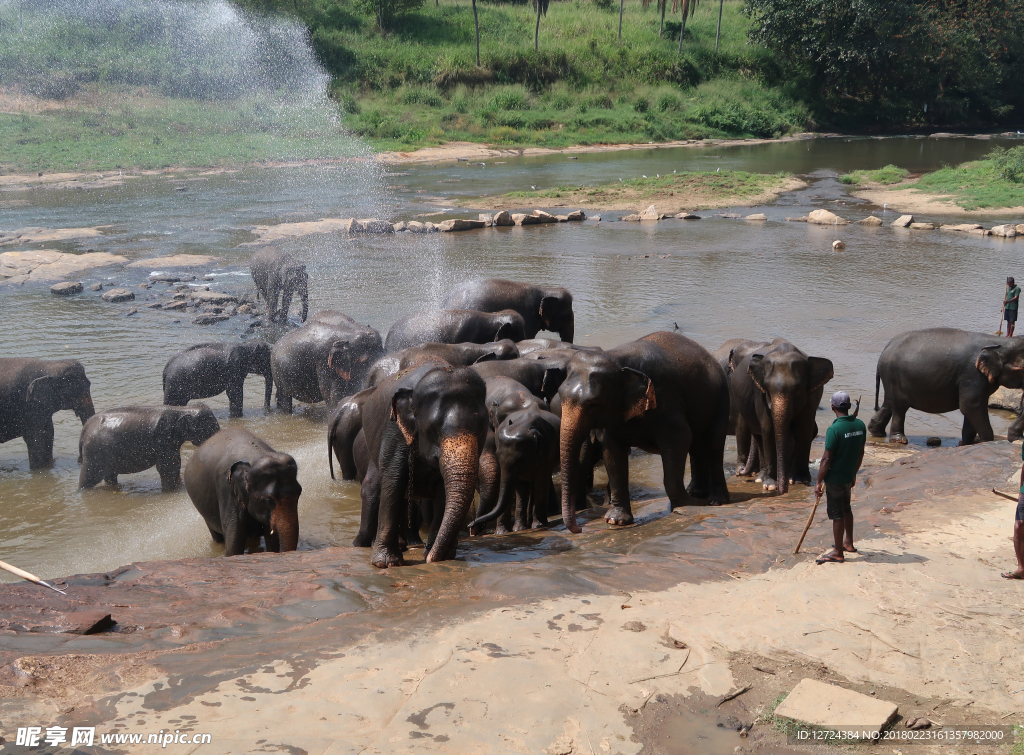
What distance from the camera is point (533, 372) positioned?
9.05m

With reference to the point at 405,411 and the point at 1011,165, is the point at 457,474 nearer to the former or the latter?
the point at 405,411

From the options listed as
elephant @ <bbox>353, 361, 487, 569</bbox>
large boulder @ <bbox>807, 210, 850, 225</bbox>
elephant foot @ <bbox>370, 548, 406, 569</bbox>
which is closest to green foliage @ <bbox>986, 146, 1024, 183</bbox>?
large boulder @ <bbox>807, 210, 850, 225</bbox>

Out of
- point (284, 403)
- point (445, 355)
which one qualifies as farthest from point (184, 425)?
point (284, 403)

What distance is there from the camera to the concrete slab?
3.95 metres

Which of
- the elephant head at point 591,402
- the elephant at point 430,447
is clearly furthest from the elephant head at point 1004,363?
Result: the elephant at point 430,447

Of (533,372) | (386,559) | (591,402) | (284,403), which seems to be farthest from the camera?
(284,403)

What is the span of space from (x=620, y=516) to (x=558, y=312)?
6551mm

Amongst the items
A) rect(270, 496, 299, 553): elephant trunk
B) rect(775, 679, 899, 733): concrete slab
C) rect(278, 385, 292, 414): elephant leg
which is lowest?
rect(278, 385, 292, 414): elephant leg

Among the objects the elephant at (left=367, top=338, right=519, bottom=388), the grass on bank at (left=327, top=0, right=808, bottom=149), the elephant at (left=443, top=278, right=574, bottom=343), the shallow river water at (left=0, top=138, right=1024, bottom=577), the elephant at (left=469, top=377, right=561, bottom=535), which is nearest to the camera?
the elephant at (left=469, top=377, right=561, bottom=535)

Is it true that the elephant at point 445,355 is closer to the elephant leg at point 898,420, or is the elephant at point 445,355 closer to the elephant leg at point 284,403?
the elephant leg at point 284,403

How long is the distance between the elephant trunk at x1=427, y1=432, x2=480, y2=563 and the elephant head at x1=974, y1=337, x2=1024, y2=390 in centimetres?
644

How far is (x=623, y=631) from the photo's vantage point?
4.80 metres

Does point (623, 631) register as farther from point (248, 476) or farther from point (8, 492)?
point (8, 492)

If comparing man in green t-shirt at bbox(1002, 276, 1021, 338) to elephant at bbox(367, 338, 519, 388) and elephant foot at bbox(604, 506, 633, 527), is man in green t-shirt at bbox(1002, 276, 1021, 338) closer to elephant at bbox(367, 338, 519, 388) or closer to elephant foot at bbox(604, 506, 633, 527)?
elephant at bbox(367, 338, 519, 388)
